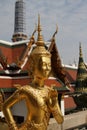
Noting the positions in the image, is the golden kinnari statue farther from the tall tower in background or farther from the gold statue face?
the tall tower in background

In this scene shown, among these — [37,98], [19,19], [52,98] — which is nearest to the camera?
[37,98]

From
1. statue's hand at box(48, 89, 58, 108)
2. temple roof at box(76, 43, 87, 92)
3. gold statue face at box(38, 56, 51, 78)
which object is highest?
gold statue face at box(38, 56, 51, 78)

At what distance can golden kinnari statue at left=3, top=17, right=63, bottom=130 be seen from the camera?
2.77m

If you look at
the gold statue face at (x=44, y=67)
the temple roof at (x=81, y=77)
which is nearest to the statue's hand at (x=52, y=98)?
the gold statue face at (x=44, y=67)

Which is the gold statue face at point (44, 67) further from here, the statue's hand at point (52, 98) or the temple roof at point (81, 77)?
the temple roof at point (81, 77)

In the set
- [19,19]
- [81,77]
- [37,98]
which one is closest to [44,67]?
[37,98]

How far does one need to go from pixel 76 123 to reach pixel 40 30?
181 cm

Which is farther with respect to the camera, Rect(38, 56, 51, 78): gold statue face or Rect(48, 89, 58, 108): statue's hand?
Rect(48, 89, 58, 108): statue's hand

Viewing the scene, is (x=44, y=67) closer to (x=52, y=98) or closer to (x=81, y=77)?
(x=52, y=98)

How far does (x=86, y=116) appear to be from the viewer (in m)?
4.54

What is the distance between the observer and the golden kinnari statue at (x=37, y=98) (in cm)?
277

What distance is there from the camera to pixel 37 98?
9.17 feet

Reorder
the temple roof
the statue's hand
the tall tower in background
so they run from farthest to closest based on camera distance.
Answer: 1. the tall tower in background
2. the temple roof
3. the statue's hand

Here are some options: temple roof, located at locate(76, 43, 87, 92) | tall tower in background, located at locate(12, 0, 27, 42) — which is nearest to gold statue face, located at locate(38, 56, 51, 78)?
temple roof, located at locate(76, 43, 87, 92)
